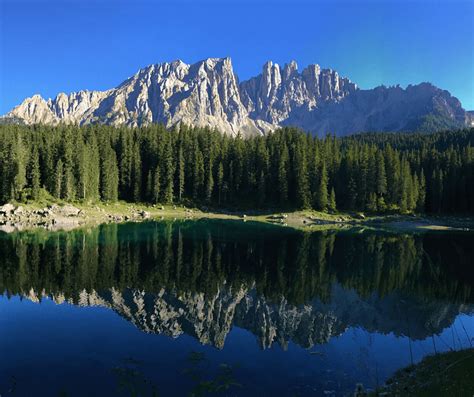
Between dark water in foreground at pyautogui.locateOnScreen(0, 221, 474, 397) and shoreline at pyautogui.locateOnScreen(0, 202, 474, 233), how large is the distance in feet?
128

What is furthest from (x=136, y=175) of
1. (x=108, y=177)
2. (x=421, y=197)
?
(x=421, y=197)

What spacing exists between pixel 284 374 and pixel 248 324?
7610 millimetres

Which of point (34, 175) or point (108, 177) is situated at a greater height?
point (108, 177)

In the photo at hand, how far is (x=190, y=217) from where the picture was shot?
110 m

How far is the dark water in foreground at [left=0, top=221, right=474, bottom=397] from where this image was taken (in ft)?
59.0

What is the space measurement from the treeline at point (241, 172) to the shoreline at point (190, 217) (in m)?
5.98

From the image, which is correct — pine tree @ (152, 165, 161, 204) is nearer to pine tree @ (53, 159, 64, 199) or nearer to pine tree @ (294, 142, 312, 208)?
pine tree @ (53, 159, 64, 199)

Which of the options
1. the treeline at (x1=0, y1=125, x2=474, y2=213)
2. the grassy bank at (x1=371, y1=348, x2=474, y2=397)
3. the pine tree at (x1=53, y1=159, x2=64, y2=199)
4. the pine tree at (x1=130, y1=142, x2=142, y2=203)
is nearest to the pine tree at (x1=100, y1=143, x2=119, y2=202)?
the treeline at (x1=0, y1=125, x2=474, y2=213)

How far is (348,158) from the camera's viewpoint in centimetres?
12700

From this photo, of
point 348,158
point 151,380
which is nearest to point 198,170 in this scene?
point 348,158

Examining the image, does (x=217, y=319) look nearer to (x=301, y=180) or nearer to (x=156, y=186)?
(x=301, y=180)

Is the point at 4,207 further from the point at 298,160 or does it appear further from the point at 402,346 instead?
the point at 402,346

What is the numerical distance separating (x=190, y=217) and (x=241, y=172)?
29.2 meters

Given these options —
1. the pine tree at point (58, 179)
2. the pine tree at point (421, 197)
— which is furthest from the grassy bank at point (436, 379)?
the pine tree at point (421, 197)
